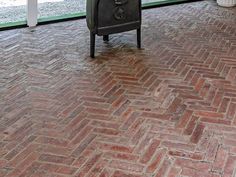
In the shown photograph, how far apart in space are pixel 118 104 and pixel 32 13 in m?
2.72

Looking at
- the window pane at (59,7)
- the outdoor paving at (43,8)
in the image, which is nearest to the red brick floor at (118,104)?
the outdoor paving at (43,8)

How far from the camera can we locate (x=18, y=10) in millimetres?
5930

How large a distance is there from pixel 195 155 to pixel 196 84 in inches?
50.0

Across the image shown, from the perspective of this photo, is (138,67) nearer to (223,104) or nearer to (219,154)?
(223,104)

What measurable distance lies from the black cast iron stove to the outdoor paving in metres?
1.63

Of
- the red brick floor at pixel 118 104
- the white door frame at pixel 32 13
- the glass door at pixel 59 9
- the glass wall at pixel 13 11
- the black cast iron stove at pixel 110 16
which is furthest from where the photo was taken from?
the glass door at pixel 59 9

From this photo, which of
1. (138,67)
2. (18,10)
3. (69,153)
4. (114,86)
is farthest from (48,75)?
(18,10)

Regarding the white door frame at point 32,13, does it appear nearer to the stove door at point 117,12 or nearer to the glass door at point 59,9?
the glass door at point 59,9

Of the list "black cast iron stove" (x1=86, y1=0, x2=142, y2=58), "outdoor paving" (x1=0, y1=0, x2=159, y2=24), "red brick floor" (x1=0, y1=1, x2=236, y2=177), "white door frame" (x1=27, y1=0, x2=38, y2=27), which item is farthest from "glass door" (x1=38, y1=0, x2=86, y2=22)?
"black cast iron stove" (x1=86, y1=0, x2=142, y2=58)

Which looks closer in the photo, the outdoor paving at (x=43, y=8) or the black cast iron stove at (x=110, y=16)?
the black cast iron stove at (x=110, y=16)

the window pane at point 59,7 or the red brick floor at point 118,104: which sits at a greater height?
the window pane at point 59,7

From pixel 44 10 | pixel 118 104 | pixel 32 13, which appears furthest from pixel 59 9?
pixel 118 104

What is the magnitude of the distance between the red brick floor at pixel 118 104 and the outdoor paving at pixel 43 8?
0.42 meters

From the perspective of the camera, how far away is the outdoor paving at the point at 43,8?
19.1 feet
